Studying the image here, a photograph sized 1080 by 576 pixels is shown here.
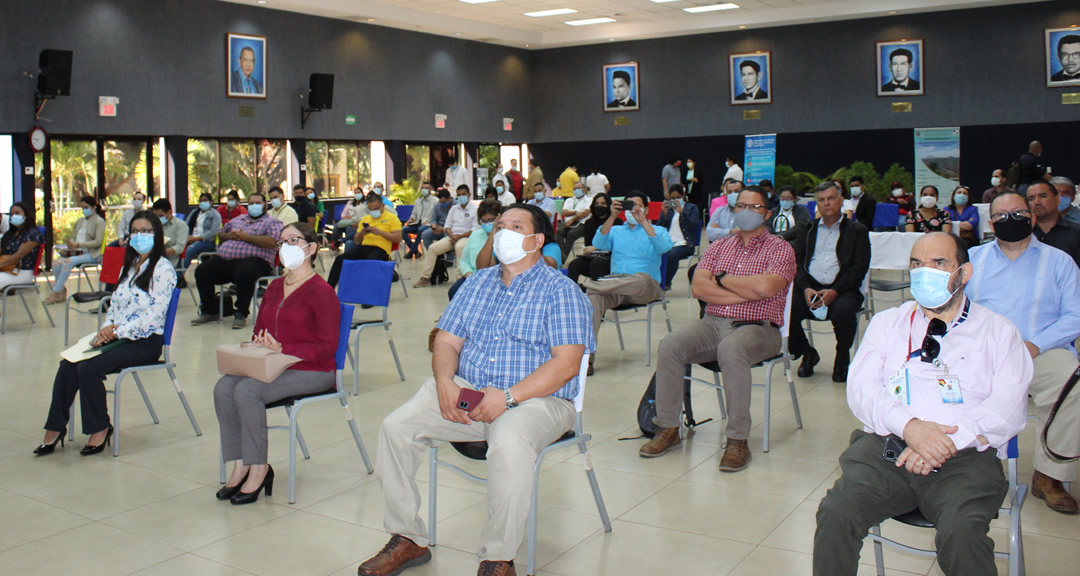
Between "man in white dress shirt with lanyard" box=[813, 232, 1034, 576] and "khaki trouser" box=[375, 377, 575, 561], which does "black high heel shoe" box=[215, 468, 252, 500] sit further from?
"man in white dress shirt with lanyard" box=[813, 232, 1034, 576]

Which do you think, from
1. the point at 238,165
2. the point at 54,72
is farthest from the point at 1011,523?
the point at 238,165

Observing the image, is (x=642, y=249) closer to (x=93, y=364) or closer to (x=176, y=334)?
(x=93, y=364)

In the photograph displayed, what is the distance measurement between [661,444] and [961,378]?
199 cm

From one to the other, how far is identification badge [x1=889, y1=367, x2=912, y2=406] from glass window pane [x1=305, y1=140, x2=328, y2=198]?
16.5 m

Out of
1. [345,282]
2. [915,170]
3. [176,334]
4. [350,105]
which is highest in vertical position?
[350,105]

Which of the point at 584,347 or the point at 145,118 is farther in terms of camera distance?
the point at 145,118

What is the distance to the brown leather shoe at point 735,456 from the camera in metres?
4.30

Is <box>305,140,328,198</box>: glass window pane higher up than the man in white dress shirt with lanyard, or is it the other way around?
<box>305,140,328,198</box>: glass window pane

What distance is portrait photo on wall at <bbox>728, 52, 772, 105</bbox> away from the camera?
2053 cm

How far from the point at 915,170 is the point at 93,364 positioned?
18.3 meters

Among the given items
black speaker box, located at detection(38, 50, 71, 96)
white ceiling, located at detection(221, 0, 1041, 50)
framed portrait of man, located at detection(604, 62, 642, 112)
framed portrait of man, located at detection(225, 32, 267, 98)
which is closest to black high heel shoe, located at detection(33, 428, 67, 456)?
black speaker box, located at detection(38, 50, 71, 96)

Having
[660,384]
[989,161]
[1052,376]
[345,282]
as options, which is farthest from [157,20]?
[989,161]

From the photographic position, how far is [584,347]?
3.40 meters

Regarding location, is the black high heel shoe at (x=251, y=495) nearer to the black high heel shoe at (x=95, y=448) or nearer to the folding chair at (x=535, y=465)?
the folding chair at (x=535, y=465)
